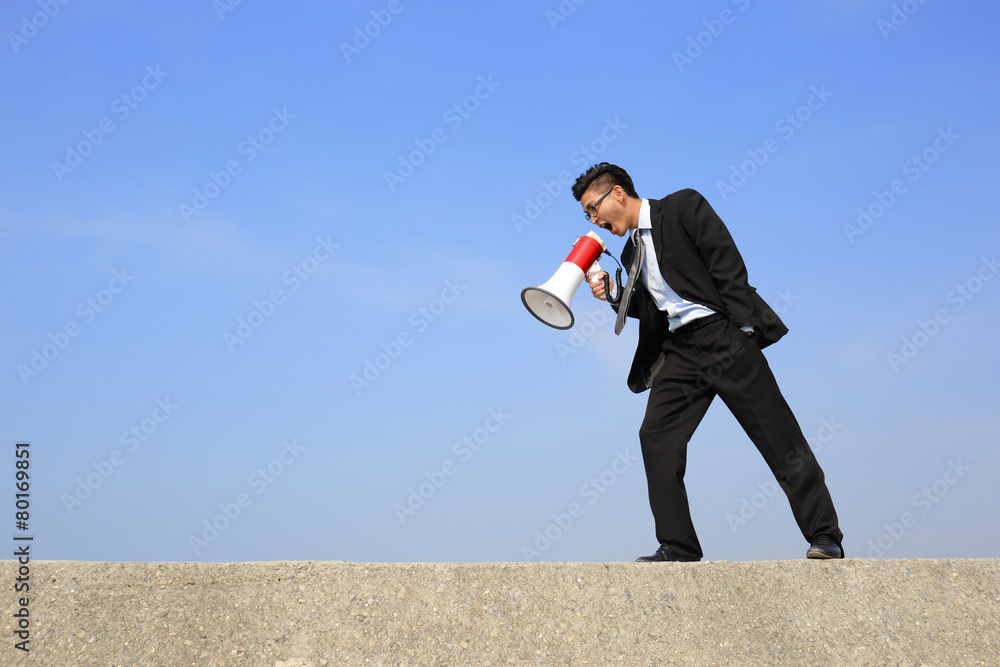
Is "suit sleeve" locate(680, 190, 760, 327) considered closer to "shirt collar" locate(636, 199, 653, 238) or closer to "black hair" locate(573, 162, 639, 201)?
"shirt collar" locate(636, 199, 653, 238)

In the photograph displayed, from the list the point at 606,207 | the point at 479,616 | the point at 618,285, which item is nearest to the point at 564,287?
the point at 618,285

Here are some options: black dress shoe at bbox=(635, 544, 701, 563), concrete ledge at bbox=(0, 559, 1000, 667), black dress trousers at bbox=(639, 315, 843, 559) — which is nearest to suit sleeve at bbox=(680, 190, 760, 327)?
black dress trousers at bbox=(639, 315, 843, 559)

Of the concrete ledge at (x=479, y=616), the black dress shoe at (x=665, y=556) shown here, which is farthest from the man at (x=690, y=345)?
the concrete ledge at (x=479, y=616)

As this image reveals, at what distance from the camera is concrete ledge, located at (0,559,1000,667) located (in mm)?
3047

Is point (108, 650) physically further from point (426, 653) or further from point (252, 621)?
point (426, 653)

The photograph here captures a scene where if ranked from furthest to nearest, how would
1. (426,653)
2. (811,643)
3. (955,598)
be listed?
(955,598)
(811,643)
(426,653)

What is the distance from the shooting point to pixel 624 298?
427 centimetres

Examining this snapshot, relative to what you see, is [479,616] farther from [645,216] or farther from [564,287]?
[645,216]

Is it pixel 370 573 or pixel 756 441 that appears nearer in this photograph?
pixel 370 573

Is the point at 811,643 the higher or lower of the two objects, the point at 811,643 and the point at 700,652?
the higher

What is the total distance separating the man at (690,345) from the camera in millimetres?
3939

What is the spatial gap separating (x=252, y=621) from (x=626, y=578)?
1.61m

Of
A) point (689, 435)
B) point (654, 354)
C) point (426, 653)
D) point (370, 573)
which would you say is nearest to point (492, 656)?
point (426, 653)

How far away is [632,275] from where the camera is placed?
4.25m
